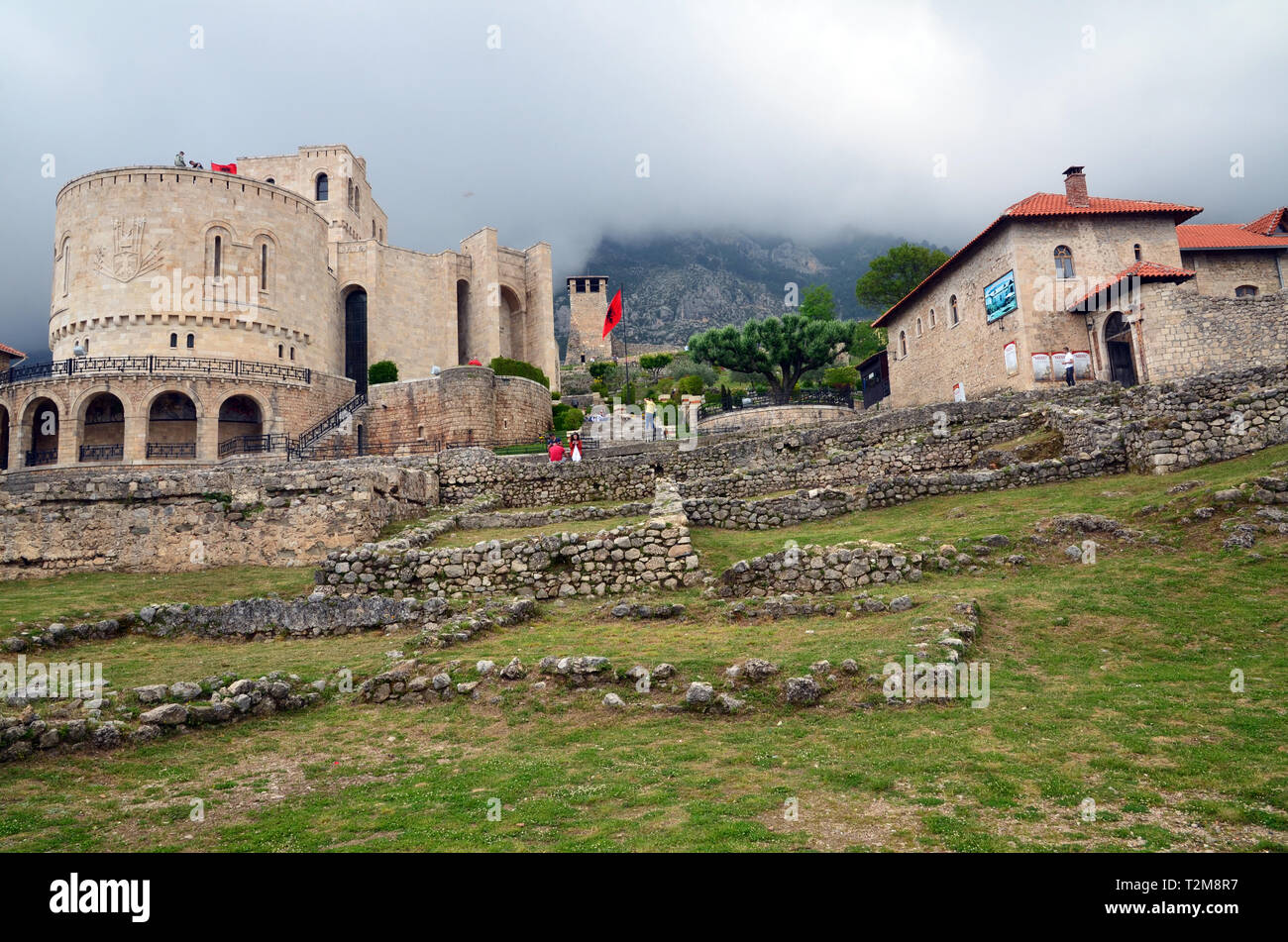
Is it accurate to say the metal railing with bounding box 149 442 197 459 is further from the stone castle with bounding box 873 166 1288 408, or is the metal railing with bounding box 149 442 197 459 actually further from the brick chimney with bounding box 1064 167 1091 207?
the brick chimney with bounding box 1064 167 1091 207

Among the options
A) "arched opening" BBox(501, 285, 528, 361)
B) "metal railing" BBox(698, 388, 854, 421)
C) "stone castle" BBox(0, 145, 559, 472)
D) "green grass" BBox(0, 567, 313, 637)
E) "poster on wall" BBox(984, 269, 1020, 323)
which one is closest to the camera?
"green grass" BBox(0, 567, 313, 637)

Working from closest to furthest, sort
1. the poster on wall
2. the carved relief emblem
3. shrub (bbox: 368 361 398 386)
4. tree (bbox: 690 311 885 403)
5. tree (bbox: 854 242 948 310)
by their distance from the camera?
the poster on wall < the carved relief emblem < tree (bbox: 690 311 885 403) < shrub (bbox: 368 361 398 386) < tree (bbox: 854 242 948 310)

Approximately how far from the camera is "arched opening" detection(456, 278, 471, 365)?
63281mm

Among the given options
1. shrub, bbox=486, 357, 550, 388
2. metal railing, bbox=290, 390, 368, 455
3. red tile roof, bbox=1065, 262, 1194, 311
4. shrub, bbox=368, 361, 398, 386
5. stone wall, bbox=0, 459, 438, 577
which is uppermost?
A: shrub, bbox=368, 361, 398, 386

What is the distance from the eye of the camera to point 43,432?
41219 millimetres

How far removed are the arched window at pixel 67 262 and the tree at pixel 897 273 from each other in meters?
59.9

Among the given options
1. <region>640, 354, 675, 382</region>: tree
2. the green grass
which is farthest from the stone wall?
<region>640, 354, 675, 382</region>: tree

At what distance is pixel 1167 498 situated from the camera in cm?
1360

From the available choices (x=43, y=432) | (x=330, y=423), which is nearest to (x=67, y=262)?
(x=43, y=432)

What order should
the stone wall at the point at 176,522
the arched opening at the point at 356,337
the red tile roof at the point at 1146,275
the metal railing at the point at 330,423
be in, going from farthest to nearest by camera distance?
the arched opening at the point at 356,337 → the metal railing at the point at 330,423 → the red tile roof at the point at 1146,275 → the stone wall at the point at 176,522

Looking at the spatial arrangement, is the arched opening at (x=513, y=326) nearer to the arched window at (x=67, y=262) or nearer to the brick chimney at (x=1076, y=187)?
the arched window at (x=67, y=262)

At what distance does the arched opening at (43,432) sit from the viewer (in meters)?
39.9

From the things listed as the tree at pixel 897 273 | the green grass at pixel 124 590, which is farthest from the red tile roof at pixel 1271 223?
the green grass at pixel 124 590

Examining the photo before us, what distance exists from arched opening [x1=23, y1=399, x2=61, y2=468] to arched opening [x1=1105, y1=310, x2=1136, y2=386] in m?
55.1
